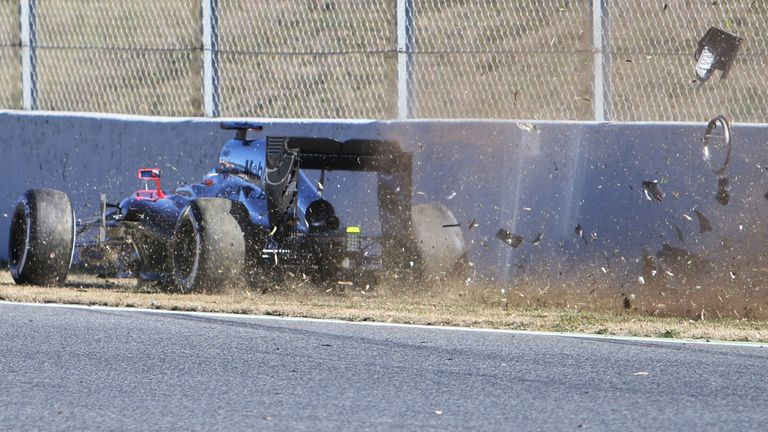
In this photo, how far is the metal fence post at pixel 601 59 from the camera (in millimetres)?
12227

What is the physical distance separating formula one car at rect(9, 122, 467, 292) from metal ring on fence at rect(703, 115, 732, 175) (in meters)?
2.02

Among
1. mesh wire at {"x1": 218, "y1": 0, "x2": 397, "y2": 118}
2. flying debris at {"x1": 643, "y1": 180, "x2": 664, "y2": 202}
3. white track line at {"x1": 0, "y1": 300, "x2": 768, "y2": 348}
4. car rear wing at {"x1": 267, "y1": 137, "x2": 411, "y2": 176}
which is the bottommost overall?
white track line at {"x1": 0, "y1": 300, "x2": 768, "y2": 348}

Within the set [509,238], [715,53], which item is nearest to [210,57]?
[509,238]

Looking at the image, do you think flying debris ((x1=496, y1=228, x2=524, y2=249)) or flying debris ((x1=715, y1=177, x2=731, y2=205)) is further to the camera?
flying debris ((x1=496, y1=228, x2=524, y2=249))

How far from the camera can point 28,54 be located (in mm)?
14859

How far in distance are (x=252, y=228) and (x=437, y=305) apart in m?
1.57

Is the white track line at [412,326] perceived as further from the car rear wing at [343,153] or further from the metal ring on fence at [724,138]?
the metal ring on fence at [724,138]

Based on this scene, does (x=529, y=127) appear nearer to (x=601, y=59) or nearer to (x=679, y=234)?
(x=601, y=59)

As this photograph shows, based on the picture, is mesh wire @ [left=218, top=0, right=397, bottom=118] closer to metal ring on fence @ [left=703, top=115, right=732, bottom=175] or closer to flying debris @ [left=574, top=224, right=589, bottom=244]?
flying debris @ [left=574, top=224, right=589, bottom=244]

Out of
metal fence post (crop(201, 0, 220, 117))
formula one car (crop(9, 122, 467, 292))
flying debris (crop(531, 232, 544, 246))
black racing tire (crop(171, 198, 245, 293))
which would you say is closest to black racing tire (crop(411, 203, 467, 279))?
formula one car (crop(9, 122, 467, 292))

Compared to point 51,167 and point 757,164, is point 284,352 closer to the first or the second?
point 757,164

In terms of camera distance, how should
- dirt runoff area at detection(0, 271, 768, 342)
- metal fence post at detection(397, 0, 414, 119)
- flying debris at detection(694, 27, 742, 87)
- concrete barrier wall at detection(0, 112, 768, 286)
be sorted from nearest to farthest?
1. dirt runoff area at detection(0, 271, 768, 342)
2. concrete barrier wall at detection(0, 112, 768, 286)
3. flying debris at detection(694, 27, 742, 87)
4. metal fence post at detection(397, 0, 414, 119)

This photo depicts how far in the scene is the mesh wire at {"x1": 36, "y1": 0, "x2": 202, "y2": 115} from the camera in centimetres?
2558

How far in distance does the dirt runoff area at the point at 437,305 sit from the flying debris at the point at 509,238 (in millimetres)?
378
